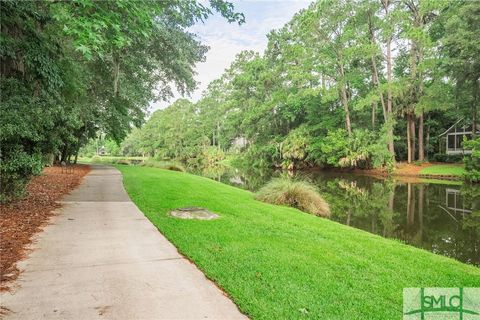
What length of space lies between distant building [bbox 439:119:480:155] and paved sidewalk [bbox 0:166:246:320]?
1317 inches

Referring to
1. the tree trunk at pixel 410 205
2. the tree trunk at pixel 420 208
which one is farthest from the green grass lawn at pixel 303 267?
the tree trunk at pixel 410 205

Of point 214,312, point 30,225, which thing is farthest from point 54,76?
point 214,312

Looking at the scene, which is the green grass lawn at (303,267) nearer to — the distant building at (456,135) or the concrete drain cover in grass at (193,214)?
the concrete drain cover in grass at (193,214)

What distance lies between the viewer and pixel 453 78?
84.4ft

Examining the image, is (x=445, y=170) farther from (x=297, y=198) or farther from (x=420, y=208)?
(x=297, y=198)

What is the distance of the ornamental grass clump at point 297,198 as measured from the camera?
436 inches

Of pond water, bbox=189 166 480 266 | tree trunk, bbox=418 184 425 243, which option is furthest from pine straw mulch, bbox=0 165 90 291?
tree trunk, bbox=418 184 425 243

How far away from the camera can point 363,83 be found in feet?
117

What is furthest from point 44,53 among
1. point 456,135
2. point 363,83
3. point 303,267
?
point 456,135

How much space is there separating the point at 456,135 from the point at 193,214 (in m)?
34.1

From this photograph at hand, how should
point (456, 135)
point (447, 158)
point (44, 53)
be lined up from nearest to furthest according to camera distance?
point (44, 53)
point (447, 158)
point (456, 135)

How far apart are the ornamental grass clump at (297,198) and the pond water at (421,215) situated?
0.58 metres

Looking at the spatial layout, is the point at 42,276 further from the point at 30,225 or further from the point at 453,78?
the point at 453,78

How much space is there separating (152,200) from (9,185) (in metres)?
3.26
